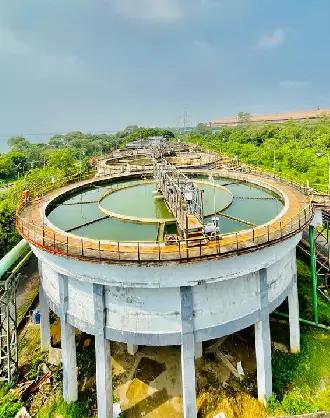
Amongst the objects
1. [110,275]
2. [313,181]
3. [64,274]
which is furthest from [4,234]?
[313,181]

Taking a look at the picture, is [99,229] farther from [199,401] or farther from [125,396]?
[199,401]

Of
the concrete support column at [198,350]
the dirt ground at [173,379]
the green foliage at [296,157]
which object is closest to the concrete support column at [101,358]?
the dirt ground at [173,379]

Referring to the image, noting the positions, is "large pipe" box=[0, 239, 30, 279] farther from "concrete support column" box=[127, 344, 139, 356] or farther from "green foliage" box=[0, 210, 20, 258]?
"green foliage" box=[0, 210, 20, 258]

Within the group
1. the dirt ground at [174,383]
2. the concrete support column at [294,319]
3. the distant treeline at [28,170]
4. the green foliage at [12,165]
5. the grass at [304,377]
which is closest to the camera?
the grass at [304,377]

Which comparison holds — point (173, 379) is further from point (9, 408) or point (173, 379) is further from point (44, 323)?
point (9, 408)

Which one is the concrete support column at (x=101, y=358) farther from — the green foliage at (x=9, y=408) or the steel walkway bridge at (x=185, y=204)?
the steel walkway bridge at (x=185, y=204)

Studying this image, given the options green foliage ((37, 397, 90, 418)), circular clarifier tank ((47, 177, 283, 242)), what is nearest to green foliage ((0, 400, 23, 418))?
green foliage ((37, 397, 90, 418))
